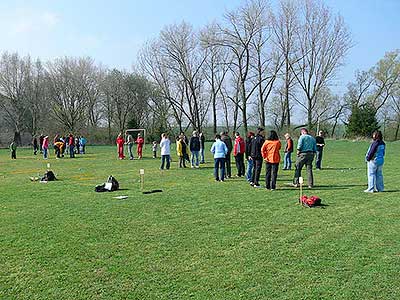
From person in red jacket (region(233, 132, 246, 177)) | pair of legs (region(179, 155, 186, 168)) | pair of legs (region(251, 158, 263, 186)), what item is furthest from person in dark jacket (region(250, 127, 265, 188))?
pair of legs (region(179, 155, 186, 168))

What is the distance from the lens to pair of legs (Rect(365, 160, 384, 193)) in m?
11.8

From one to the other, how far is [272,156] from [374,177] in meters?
2.69

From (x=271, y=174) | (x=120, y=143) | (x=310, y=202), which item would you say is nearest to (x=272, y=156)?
(x=271, y=174)

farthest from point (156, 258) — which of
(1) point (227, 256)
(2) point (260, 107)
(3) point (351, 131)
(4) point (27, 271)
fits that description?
(2) point (260, 107)

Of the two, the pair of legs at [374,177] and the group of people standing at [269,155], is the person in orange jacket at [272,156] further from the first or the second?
the pair of legs at [374,177]

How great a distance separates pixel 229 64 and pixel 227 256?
→ 54363 mm

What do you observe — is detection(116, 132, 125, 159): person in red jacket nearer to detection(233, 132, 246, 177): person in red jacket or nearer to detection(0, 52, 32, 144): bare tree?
detection(233, 132, 246, 177): person in red jacket

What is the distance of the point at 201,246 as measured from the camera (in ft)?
22.3

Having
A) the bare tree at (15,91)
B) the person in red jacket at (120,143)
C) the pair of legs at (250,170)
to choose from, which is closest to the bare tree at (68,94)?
the bare tree at (15,91)

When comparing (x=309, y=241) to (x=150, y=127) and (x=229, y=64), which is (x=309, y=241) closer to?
(x=229, y=64)

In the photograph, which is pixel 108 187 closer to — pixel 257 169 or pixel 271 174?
pixel 257 169

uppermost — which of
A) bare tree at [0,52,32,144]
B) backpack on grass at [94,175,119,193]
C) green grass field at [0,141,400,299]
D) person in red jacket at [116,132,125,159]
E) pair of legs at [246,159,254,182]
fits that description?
bare tree at [0,52,32,144]

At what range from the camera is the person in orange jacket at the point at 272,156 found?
12453mm

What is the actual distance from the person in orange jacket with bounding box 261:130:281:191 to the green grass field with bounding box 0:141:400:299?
0.97 m
